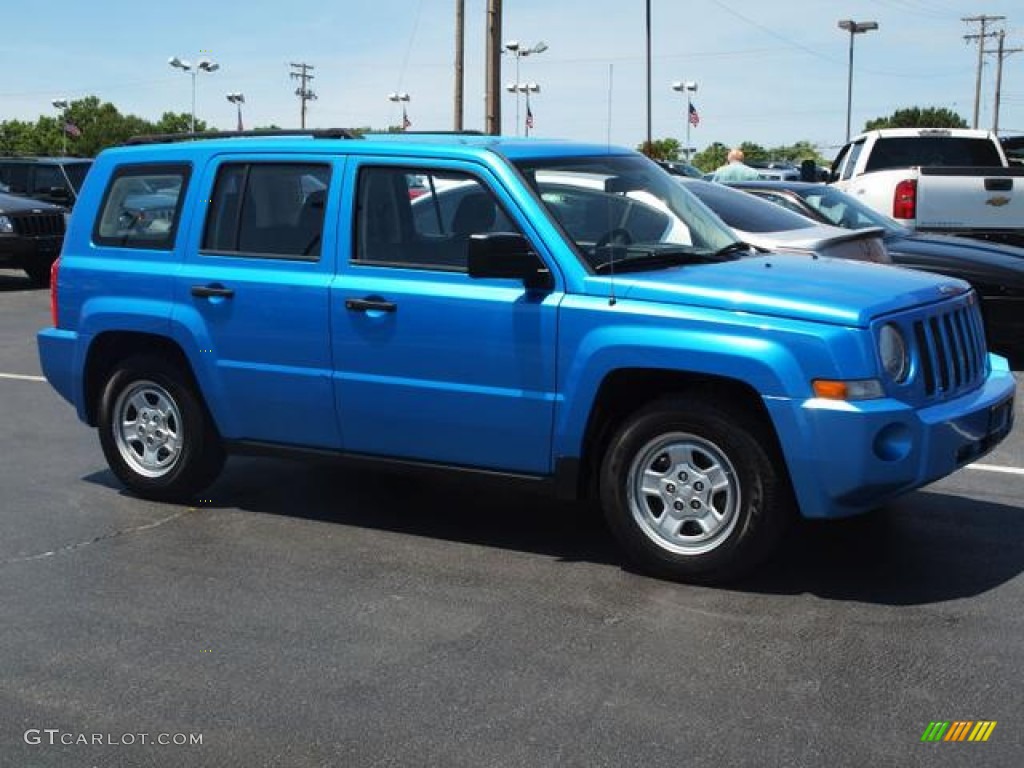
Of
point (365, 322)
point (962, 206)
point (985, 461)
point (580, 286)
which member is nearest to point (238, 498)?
point (365, 322)

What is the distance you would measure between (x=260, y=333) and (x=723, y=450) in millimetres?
2288

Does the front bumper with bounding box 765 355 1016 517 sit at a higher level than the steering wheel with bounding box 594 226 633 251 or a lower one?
lower

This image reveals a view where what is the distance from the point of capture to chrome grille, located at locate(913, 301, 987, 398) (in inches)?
205

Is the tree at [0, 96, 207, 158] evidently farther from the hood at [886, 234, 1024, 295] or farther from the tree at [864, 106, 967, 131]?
the hood at [886, 234, 1024, 295]

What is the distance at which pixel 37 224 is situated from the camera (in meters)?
19.1

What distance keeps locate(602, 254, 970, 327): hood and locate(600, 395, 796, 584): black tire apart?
431 mm

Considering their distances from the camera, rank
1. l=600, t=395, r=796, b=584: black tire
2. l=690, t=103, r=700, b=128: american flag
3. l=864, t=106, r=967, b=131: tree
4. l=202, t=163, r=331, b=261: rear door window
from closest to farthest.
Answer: l=600, t=395, r=796, b=584: black tire < l=202, t=163, r=331, b=261: rear door window < l=690, t=103, r=700, b=128: american flag < l=864, t=106, r=967, b=131: tree

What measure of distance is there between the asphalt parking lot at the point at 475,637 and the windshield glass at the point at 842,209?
5376 millimetres

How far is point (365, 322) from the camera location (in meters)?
5.89

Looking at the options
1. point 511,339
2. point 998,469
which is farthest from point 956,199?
point 511,339

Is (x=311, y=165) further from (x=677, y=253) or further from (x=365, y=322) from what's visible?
(x=677, y=253)

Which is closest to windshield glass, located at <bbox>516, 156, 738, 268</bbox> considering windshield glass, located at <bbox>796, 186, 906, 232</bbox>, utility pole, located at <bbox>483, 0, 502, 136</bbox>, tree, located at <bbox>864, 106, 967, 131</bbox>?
windshield glass, located at <bbox>796, 186, 906, 232</bbox>

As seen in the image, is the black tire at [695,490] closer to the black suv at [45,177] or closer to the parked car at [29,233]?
the parked car at [29,233]

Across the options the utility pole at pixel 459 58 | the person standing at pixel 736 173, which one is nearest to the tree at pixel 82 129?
the utility pole at pixel 459 58
